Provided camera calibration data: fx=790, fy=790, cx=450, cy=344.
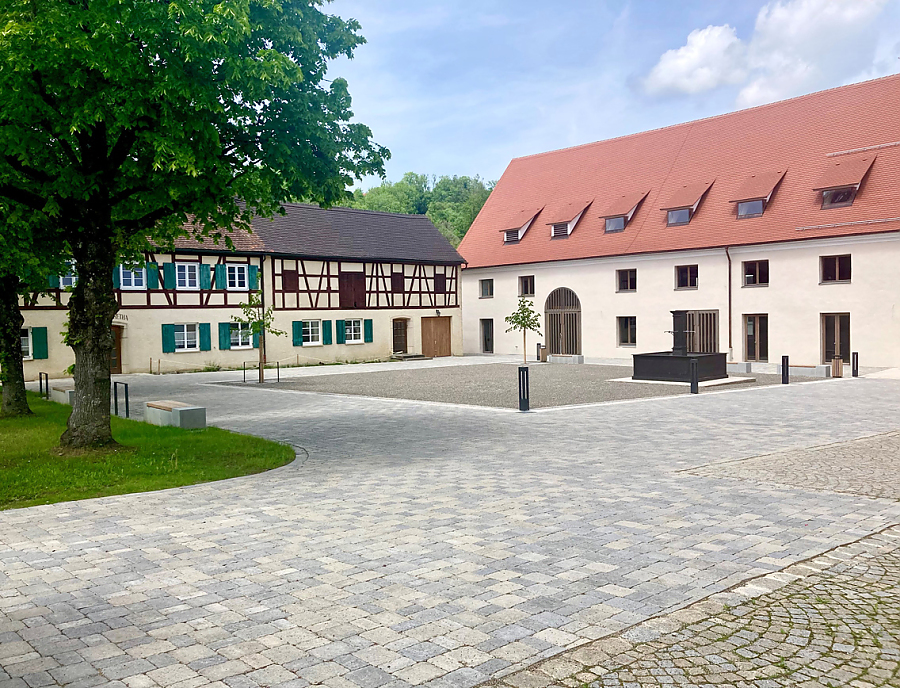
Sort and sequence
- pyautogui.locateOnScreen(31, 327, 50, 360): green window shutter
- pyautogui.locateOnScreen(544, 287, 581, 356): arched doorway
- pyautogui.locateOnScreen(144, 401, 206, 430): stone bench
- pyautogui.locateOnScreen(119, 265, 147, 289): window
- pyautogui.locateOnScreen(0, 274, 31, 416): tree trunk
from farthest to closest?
pyautogui.locateOnScreen(544, 287, 581, 356): arched doorway, pyautogui.locateOnScreen(119, 265, 147, 289): window, pyautogui.locateOnScreen(31, 327, 50, 360): green window shutter, pyautogui.locateOnScreen(0, 274, 31, 416): tree trunk, pyautogui.locateOnScreen(144, 401, 206, 430): stone bench

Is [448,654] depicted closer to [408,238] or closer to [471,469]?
[471,469]

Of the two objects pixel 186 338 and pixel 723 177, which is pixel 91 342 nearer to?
pixel 186 338

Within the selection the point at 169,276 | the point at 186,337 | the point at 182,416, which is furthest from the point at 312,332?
the point at 182,416

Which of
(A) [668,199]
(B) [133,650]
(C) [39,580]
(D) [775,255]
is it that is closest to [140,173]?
(C) [39,580]

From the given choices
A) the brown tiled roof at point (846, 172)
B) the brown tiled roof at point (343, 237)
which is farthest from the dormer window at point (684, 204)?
the brown tiled roof at point (343, 237)

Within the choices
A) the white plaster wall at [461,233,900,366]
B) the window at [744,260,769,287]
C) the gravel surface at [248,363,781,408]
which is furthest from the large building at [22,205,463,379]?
the window at [744,260,769,287]

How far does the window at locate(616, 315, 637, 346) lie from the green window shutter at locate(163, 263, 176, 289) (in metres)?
21.3

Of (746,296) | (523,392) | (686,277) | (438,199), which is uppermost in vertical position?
(438,199)

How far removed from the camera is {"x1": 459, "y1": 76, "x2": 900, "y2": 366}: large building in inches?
1233

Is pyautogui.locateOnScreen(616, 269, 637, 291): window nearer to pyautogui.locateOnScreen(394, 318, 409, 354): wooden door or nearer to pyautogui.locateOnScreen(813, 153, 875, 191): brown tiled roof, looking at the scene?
pyautogui.locateOnScreen(813, 153, 875, 191): brown tiled roof

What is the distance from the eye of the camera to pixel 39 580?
6.06 metres

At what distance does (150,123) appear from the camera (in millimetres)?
11195

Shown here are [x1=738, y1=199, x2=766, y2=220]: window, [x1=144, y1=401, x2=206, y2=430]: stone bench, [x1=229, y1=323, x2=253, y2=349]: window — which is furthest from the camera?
[x1=229, y1=323, x2=253, y2=349]: window

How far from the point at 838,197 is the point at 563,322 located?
14897mm
